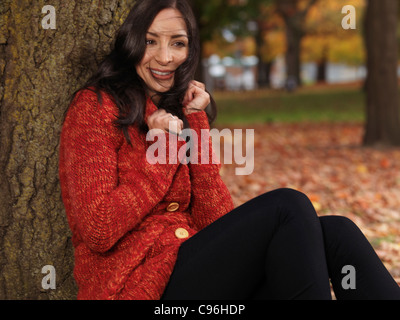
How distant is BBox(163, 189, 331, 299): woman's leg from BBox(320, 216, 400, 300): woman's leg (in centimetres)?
16

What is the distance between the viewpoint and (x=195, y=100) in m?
2.53

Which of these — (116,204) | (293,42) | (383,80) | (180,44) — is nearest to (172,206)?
(116,204)

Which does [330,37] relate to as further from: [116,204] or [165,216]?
[116,204]

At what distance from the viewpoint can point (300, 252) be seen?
1.97 meters

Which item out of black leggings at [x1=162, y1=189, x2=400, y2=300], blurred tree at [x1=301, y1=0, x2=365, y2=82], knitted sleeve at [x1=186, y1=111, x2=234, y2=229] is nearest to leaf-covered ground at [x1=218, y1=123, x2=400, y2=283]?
knitted sleeve at [x1=186, y1=111, x2=234, y2=229]

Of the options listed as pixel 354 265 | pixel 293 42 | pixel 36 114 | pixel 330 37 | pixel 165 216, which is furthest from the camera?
pixel 330 37

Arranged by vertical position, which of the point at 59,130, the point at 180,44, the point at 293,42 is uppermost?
the point at 293,42

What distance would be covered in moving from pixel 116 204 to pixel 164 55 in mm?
707

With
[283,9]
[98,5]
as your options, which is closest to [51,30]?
[98,5]

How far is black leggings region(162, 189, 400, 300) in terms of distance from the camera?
76.9 inches

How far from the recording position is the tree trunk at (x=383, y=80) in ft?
29.0

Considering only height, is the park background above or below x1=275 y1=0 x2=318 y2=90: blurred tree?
below

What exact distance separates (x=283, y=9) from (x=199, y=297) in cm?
2159

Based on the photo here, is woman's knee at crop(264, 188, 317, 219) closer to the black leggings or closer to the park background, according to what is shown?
the black leggings
